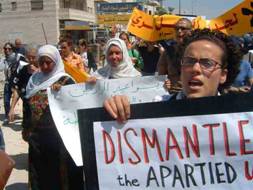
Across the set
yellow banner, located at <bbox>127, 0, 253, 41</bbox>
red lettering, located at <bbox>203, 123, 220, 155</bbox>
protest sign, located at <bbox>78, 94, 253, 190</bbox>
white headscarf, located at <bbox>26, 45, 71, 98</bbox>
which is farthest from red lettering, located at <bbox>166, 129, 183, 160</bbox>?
yellow banner, located at <bbox>127, 0, 253, 41</bbox>

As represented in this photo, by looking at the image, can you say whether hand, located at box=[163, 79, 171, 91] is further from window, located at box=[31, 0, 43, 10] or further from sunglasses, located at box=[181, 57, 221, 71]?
window, located at box=[31, 0, 43, 10]

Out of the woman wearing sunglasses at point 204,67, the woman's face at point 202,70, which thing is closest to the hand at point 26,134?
the woman wearing sunglasses at point 204,67

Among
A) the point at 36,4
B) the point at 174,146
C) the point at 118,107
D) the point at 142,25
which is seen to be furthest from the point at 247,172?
the point at 36,4

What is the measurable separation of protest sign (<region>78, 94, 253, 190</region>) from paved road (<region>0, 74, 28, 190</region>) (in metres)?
4.00

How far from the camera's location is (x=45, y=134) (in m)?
4.52

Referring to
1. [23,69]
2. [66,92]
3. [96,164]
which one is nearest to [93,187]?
[96,164]

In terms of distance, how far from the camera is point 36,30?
2446 inches

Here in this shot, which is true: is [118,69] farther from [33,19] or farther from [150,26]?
[33,19]

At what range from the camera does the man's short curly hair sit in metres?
2.21

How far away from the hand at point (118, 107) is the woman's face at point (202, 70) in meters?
0.27

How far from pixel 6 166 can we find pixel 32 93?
2698 millimetres

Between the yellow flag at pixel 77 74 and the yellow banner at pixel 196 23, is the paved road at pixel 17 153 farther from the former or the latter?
the yellow banner at pixel 196 23

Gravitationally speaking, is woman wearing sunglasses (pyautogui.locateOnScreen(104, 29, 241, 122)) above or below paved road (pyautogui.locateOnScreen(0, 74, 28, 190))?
above

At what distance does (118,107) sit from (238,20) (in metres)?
5.49
